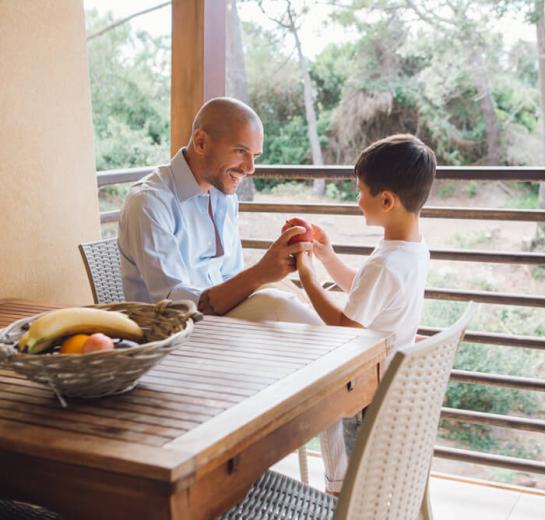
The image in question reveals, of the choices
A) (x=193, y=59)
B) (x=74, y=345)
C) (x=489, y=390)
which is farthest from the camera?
(x=489, y=390)

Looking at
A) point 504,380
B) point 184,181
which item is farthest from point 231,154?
point 504,380

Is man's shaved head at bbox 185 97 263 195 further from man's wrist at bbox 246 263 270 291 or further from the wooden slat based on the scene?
the wooden slat

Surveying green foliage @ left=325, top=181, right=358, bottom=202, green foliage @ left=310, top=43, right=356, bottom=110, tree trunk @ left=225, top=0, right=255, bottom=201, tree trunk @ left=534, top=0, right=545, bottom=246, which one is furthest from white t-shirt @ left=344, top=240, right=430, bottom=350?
green foliage @ left=310, top=43, right=356, bottom=110

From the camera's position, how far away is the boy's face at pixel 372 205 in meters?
2.22

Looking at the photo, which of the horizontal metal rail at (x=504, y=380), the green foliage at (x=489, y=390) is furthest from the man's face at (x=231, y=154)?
the green foliage at (x=489, y=390)

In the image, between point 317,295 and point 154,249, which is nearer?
point 317,295

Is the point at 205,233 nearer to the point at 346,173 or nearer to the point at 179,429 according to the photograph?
the point at 346,173

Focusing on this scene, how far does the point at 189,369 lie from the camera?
5.24ft

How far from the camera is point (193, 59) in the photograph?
3.19 m

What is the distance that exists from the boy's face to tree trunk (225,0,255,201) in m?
8.91

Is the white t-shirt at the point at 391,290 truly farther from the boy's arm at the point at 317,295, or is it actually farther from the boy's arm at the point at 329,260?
the boy's arm at the point at 329,260

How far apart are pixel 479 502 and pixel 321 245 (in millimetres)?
1066

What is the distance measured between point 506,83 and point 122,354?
1033 cm

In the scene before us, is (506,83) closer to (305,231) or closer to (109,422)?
(305,231)
